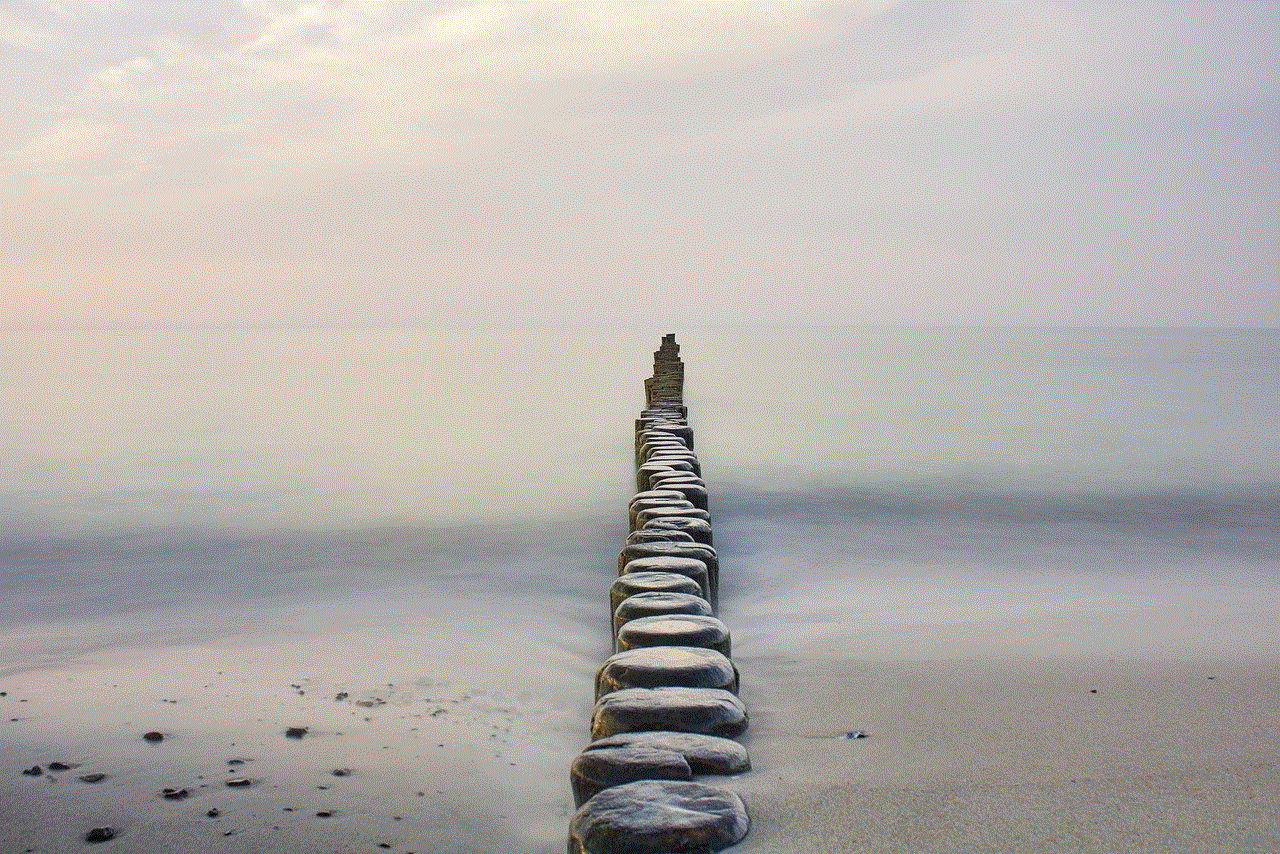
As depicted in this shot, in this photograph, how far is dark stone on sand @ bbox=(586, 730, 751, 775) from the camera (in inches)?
97.0

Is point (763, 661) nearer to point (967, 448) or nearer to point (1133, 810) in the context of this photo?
point (1133, 810)

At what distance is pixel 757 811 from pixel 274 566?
5.66m

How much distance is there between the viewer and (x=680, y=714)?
2.67m

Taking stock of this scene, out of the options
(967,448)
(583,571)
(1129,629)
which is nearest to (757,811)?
(1129,629)

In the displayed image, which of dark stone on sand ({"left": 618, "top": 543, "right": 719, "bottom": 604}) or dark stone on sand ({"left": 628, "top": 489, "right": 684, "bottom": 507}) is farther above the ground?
dark stone on sand ({"left": 628, "top": 489, "right": 684, "bottom": 507})

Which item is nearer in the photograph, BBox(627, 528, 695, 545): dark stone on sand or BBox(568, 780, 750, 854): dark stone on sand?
BBox(568, 780, 750, 854): dark stone on sand

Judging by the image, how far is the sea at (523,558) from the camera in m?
4.27

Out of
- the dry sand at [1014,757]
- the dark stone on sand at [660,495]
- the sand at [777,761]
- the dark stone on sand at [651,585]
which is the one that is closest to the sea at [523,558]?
the sand at [777,761]

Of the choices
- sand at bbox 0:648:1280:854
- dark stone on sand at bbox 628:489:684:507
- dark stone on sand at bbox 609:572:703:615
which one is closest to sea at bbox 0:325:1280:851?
sand at bbox 0:648:1280:854

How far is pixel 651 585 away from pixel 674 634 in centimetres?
55

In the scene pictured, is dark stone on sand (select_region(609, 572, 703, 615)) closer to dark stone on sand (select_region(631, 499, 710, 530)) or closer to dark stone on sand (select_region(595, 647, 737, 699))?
dark stone on sand (select_region(595, 647, 737, 699))

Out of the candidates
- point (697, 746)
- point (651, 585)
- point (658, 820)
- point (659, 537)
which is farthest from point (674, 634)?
point (659, 537)

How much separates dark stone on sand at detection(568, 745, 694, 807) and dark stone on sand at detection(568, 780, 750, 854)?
7 cm

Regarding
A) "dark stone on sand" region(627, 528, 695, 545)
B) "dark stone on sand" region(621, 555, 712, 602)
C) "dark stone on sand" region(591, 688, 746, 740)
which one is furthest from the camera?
"dark stone on sand" region(627, 528, 695, 545)
